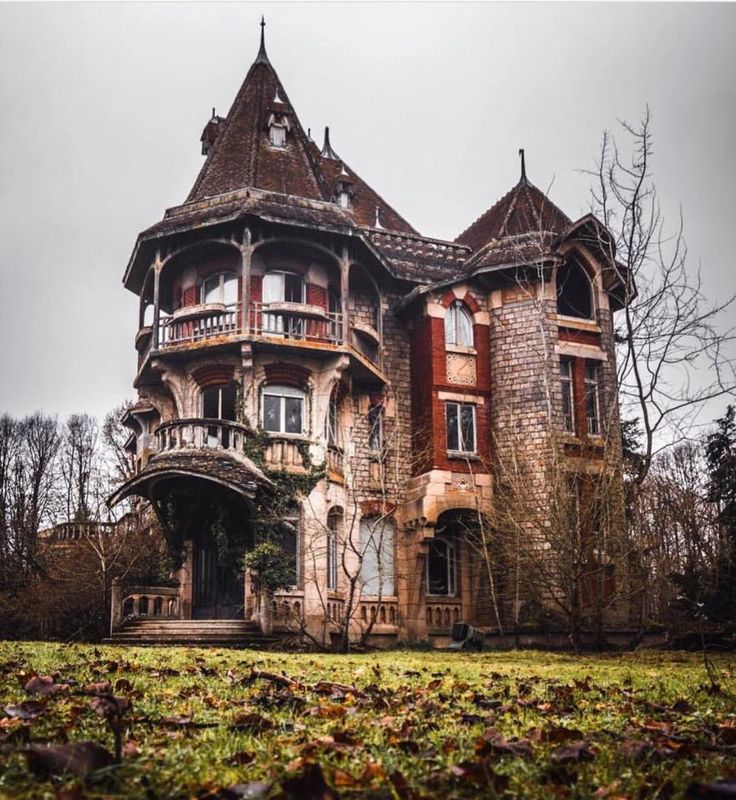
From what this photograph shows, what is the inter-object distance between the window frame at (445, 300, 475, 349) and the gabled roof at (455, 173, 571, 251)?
3.07m

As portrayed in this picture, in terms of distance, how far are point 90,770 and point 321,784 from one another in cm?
88

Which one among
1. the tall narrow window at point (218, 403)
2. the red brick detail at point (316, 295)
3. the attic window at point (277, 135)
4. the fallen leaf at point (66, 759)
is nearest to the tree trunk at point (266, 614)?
the tall narrow window at point (218, 403)

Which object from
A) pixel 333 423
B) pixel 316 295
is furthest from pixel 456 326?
pixel 333 423

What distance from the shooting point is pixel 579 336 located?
99.9ft

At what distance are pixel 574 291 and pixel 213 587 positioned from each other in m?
14.9

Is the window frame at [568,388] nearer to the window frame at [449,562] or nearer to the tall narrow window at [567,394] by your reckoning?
the tall narrow window at [567,394]

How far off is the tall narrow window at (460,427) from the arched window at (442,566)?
281 centimetres

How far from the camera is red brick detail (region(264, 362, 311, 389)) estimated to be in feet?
90.1

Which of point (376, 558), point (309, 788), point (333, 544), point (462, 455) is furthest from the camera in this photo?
point (376, 558)

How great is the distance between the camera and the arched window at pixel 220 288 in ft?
93.2

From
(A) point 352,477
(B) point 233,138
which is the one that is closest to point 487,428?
(A) point 352,477

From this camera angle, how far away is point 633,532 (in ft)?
75.7

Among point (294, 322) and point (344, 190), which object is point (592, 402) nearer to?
point (294, 322)

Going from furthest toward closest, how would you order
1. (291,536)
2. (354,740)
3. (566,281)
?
(566,281)
(291,536)
(354,740)
